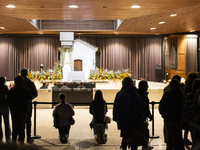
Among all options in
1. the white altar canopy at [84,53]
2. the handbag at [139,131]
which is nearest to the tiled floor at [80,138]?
the handbag at [139,131]

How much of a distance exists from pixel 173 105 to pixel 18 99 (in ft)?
7.89

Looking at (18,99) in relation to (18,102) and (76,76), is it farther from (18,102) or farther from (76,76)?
(76,76)

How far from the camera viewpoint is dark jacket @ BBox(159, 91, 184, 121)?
347cm

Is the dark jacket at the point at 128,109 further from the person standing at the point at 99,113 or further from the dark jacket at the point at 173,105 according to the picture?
the person standing at the point at 99,113

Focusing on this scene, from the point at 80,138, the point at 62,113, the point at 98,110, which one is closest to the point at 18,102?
the point at 62,113

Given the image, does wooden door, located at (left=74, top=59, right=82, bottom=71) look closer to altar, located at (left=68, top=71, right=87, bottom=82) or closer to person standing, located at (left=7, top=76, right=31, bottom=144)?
altar, located at (left=68, top=71, right=87, bottom=82)

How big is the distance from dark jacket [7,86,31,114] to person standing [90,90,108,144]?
1198 mm

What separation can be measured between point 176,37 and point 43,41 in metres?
9.79

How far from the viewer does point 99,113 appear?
440 cm

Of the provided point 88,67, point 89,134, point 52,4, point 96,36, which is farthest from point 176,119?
point 96,36

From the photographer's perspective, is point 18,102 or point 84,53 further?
point 84,53

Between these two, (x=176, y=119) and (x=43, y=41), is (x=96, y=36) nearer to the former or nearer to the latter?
(x=43, y=41)

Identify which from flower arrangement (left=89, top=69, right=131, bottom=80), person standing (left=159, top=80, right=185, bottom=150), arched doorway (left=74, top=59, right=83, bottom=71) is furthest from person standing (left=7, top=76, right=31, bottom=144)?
arched doorway (left=74, top=59, right=83, bottom=71)

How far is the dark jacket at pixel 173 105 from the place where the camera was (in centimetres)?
347
